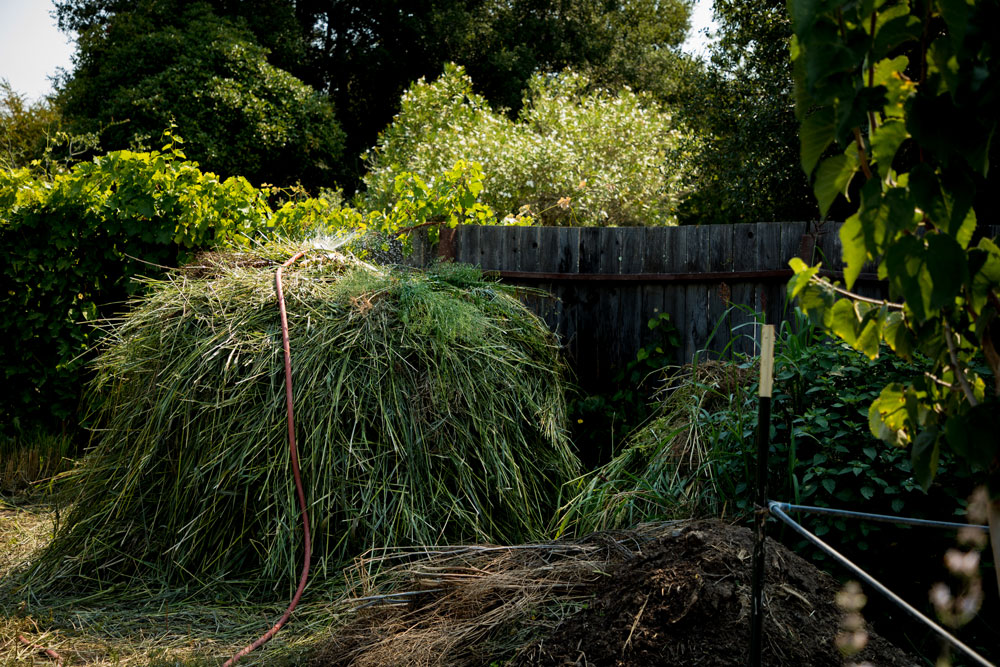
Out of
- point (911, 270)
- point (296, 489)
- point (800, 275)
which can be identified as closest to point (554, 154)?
point (296, 489)

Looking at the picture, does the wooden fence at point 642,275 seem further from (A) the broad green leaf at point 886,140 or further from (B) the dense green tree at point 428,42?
(B) the dense green tree at point 428,42

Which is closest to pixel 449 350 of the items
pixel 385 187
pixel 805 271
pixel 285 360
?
pixel 285 360

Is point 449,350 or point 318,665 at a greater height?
point 449,350

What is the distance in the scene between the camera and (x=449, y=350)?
3.79 metres

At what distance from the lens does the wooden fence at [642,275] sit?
462 centimetres

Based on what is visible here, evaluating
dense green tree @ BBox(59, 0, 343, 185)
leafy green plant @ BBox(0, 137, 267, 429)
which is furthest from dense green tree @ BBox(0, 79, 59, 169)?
leafy green plant @ BBox(0, 137, 267, 429)

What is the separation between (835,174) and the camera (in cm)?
133

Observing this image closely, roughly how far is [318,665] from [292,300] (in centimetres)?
185

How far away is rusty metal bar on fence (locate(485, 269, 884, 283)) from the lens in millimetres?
4555

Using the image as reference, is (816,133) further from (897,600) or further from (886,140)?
(897,600)

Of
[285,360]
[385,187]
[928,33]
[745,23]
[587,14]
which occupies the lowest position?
[285,360]

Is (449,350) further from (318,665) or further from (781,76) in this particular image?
(781,76)

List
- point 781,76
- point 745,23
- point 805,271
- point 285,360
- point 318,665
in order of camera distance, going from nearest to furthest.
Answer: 1. point 805,271
2. point 318,665
3. point 285,360
4. point 781,76
5. point 745,23

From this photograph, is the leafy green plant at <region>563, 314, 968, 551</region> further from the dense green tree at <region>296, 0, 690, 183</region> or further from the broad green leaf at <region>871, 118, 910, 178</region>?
the dense green tree at <region>296, 0, 690, 183</region>
